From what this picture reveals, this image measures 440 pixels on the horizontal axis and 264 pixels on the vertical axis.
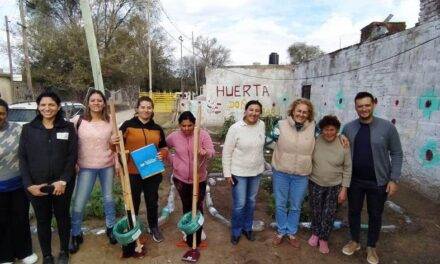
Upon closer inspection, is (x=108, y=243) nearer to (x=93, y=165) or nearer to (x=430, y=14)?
(x=93, y=165)

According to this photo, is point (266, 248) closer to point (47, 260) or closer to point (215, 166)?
point (47, 260)

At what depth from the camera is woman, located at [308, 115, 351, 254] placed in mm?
3660

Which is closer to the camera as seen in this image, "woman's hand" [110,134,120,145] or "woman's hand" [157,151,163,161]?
"woman's hand" [110,134,120,145]

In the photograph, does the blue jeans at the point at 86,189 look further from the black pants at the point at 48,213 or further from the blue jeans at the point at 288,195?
the blue jeans at the point at 288,195

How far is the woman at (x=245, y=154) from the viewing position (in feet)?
12.4

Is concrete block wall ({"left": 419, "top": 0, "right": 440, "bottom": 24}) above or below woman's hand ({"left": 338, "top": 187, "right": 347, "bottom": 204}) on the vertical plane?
above

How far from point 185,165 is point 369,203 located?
6.79 feet

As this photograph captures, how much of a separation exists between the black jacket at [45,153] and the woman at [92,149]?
23cm

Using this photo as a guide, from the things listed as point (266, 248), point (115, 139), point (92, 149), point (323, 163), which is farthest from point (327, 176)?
point (92, 149)

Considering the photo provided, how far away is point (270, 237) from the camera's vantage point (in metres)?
4.32

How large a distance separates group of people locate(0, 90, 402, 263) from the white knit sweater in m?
0.01

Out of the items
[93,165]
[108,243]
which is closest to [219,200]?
[108,243]

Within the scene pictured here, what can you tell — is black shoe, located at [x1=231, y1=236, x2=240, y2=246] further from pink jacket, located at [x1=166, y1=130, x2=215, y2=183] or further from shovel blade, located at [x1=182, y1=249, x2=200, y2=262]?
pink jacket, located at [x1=166, y1=130, x2=215, y2=183]

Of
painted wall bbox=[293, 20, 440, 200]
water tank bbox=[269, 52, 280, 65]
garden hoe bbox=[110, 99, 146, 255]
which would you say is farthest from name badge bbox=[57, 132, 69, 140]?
water tank bbox=[269, 52, 280, 65]
